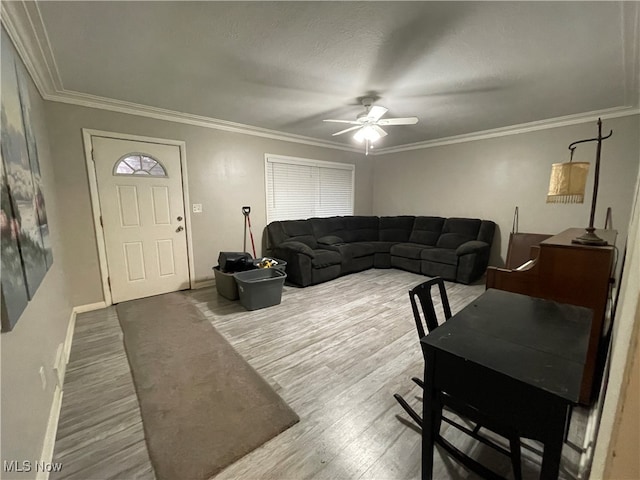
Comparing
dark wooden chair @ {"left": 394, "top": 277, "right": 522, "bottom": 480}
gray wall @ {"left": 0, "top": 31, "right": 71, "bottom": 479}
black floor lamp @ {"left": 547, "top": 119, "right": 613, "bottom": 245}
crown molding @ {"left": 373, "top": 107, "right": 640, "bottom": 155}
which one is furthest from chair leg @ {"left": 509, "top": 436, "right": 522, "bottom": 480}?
crown molding @ {"left": 373, "top": 107, "right": 640, "bottom": 155}

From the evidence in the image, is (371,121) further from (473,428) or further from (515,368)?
(473,428)

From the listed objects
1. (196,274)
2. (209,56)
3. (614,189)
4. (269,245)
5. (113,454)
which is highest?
(209,56)

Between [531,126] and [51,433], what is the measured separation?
599cm

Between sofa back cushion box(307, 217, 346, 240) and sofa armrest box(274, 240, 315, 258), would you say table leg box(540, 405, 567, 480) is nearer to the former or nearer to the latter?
sofa armrest box(274, 240, 315, 258)

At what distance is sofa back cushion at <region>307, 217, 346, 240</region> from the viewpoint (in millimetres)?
5100

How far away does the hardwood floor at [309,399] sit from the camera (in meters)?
1.36

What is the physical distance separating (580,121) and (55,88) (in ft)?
20.6

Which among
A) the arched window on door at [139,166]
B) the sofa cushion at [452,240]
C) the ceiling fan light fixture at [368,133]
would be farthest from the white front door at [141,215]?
the sofa cushion at [452,240]

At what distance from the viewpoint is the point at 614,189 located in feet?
11.5

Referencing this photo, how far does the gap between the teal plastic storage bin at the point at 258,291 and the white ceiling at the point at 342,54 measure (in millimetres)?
2092

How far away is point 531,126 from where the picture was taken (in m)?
4.02

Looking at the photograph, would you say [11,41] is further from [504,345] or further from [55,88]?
[504,345]

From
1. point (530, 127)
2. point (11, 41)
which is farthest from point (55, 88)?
point (530, 127)

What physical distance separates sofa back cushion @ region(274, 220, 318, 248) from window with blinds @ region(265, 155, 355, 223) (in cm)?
22
